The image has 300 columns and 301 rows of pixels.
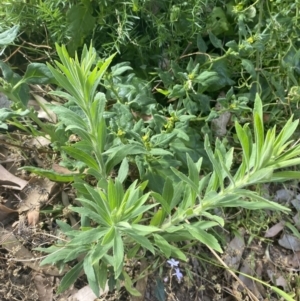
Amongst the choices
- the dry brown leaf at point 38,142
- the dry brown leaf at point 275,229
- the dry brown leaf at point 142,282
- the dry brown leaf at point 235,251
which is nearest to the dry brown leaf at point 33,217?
the dry brown leaf at point 38,142

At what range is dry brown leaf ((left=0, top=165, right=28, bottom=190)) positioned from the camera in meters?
1.67

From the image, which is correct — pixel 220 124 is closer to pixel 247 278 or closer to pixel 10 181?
pixel 247 278

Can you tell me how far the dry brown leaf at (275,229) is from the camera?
1.88 meters

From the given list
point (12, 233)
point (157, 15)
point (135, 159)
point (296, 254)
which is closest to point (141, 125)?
point (135, 159)

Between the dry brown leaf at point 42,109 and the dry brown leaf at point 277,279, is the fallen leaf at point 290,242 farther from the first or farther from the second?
the dry brown leaf at point 42,109

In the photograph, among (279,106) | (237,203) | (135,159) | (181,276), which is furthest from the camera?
(279,106)

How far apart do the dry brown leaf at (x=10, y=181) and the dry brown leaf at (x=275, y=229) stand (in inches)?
37.7

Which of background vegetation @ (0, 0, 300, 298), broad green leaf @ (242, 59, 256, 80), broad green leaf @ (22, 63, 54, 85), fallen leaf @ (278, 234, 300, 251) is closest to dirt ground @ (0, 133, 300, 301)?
fallen leaf @ (278, 234, 300, 251)

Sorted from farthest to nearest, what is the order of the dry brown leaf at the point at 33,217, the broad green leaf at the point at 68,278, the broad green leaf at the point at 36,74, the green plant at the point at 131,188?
1. the dry brown leaf at the point at 33,217
2. the broad green leaf at the point at 36,74
3. the broad green leaf at the point at 68,278
4. the green plant at the point at 131,188

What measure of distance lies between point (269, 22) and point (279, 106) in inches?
13.2

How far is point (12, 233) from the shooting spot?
63.6 inches

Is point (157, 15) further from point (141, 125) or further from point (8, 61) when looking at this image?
point (8, 61)

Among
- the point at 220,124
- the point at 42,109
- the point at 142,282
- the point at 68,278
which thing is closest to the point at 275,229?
the point at 220,124

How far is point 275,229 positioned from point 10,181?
3.40 ft
